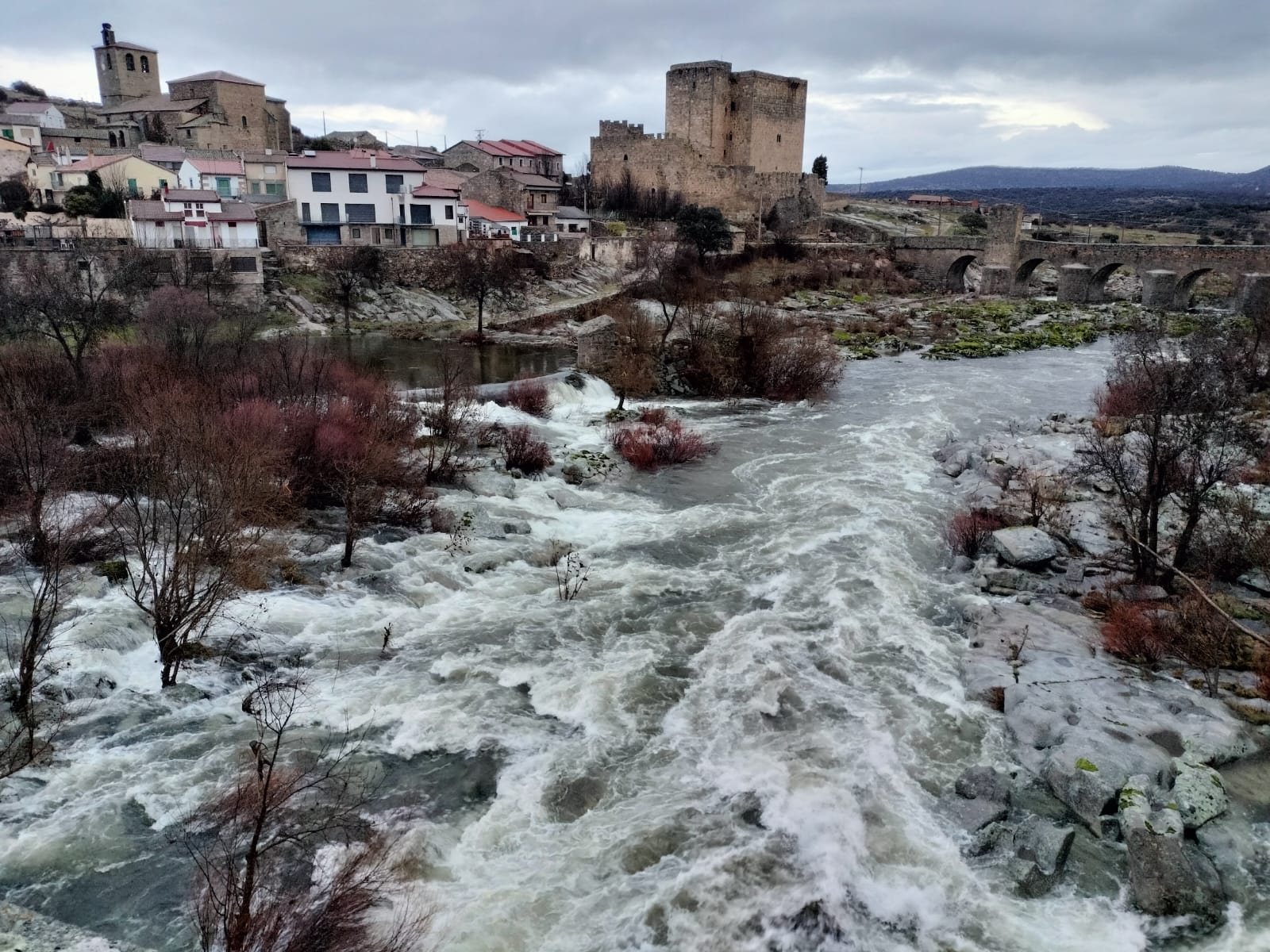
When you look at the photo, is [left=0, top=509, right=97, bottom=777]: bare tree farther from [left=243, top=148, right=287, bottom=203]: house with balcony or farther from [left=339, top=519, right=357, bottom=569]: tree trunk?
[left=243, top=148, right=287, bottom=203]: house with balcony

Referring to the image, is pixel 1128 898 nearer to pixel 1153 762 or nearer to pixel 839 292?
pixel 1153 762

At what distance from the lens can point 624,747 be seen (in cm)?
927

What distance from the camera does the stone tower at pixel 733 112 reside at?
174 feet

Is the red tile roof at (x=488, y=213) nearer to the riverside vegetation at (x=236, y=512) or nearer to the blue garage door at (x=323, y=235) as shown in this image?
the blue garage door at (x=323, y=235)

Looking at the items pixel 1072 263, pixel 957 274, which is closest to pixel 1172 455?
pixel 1072 263

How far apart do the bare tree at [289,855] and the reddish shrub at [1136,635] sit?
29.2 ft

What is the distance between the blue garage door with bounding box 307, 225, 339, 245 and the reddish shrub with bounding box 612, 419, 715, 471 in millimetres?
25123

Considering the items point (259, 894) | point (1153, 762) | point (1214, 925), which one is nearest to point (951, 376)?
point (1153, 762)

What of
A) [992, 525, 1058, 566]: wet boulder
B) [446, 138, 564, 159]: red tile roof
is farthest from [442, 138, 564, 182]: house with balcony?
[992, 525, 1058, 566]: wet boulder

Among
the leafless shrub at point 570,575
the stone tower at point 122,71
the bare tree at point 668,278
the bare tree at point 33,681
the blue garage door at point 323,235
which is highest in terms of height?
the stone tower at point 122,71

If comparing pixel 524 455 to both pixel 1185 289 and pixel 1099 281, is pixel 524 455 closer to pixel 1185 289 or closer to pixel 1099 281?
pixel 1185 289

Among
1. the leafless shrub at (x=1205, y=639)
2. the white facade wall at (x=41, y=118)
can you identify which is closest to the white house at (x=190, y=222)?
the white facade wall at (x=41, y=118)

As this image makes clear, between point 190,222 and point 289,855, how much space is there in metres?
33.9

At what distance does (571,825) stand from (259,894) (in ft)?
8.86
